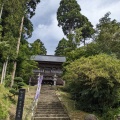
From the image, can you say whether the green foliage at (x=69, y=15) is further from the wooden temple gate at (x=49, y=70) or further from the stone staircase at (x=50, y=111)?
the stone staircase at (x=50, y=111)

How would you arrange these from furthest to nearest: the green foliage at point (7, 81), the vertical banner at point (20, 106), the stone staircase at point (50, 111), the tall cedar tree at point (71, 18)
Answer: the tall cedar tree at point (71, 18)
the green foliage at point (7, 81)
the stone staircase at point (50, 111)
the vertical banner at point (20, 106)

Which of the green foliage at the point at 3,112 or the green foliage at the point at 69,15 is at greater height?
the green foliage at the point at 69,15

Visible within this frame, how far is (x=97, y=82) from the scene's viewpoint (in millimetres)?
13695

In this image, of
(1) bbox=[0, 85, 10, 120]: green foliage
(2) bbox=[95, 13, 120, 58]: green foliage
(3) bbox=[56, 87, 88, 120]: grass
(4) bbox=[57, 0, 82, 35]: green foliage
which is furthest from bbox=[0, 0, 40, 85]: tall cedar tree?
(4) bbox=[57, 0, 82, 35]: green foliage

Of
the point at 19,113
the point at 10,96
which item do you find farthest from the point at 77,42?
the point at 19,113

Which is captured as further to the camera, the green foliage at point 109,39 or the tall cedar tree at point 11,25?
the green foliage at point 109,39

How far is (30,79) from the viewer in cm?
2911

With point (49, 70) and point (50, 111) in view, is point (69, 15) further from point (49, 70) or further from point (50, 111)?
point (50, 111)

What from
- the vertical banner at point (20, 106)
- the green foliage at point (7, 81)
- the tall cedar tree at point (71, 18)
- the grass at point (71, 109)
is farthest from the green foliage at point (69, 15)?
the vertical banner at point (20, 106)

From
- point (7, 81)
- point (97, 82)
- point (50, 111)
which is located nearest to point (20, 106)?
point (50, 111)

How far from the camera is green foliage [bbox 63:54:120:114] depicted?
1365cm

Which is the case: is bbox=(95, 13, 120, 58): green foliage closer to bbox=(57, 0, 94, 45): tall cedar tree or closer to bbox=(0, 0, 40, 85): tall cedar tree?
bbox=(0, 0, 40, 85): tall cedar tree

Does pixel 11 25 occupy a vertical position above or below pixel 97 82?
above

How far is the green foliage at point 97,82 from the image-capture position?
44.8 feet
